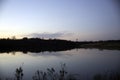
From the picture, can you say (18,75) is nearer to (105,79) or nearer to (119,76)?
(105,79)

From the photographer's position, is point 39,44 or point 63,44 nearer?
point 39,44

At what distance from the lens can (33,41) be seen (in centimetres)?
4744

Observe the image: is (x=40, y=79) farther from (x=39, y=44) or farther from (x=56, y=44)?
(x=56, y=44)

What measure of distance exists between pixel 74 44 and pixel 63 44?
9497mm

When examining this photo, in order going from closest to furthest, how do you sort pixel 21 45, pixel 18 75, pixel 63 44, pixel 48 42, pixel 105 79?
1. pixel 18 75
2. pixel 105 79
3. pixel 21 45
4. pixel 48 42
5. pixel 63 44

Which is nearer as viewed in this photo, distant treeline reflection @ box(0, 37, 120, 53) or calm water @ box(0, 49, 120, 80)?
calm water @ box(0, 49, 120, 80)

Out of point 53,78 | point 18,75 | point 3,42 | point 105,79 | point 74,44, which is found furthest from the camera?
point 74,44

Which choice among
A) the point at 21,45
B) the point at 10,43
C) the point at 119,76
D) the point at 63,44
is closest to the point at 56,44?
the point at 63,44

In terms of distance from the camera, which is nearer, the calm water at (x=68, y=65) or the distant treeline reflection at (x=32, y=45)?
the calm water at (x=68, y=65)

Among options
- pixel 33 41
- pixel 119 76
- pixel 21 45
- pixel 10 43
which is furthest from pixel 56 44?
pixel 119 76

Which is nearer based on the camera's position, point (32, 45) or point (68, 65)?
point (68, 65)

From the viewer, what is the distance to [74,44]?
69.5m

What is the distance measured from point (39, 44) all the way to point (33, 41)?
2712mm

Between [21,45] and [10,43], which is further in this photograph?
[21,45]
